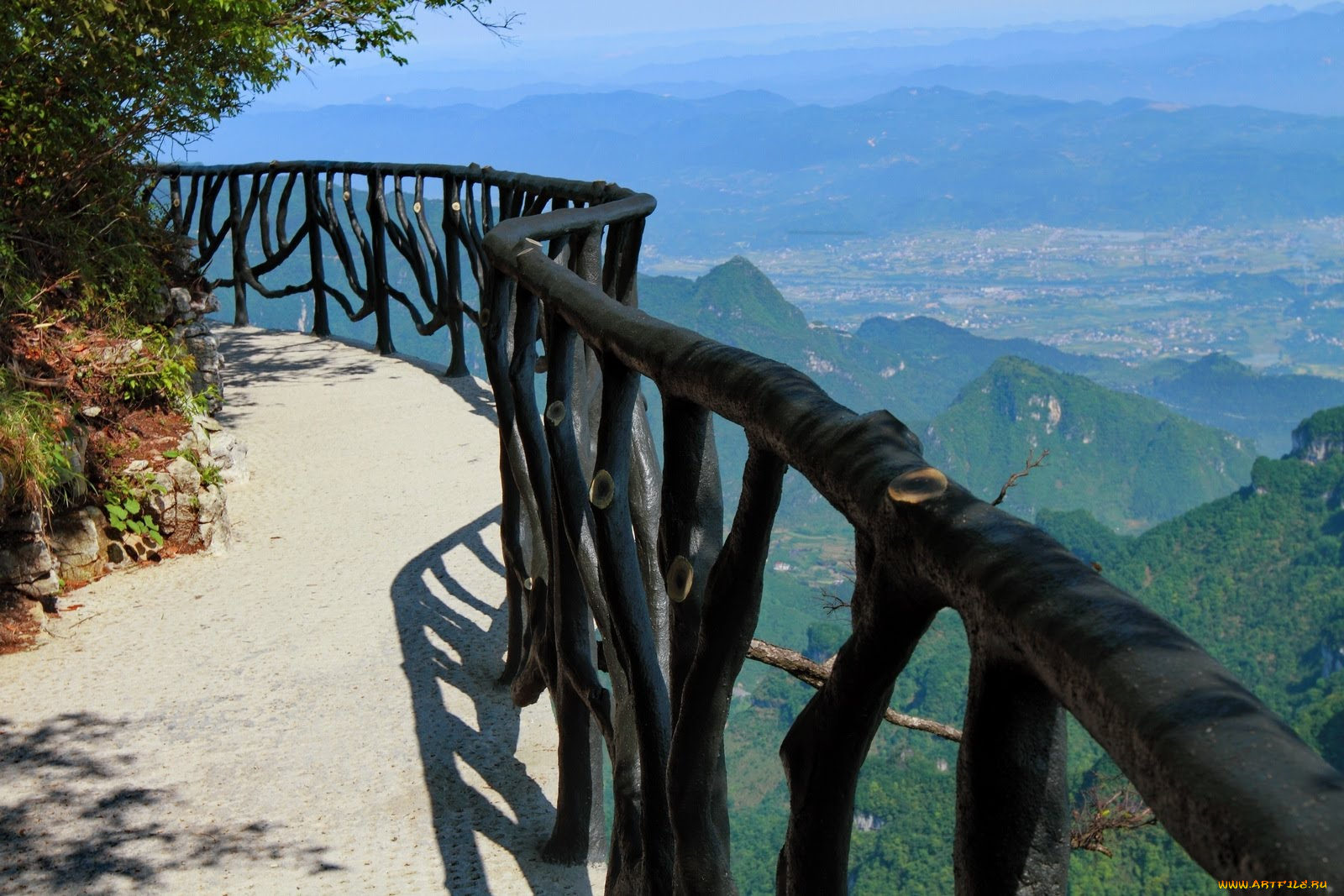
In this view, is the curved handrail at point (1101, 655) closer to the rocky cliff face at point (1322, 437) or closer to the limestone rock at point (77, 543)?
the limestone rock at point (77, 543)

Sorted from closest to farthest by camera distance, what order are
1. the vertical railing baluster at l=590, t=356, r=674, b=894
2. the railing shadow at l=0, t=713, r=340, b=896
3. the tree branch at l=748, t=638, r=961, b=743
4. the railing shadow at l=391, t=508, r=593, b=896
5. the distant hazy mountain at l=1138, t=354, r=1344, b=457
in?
the vertical railing baluster at l=590, t=356, r=674, b=894, the railing shadow at l=0, t=713, r=340, b=896, the railing shadow at l=391, t=508, r=593, b=896, the tree branch at l=748, t=638, r=961, b=743, the distant hazy mountain at l=1138, t=354, r=1344, b=457

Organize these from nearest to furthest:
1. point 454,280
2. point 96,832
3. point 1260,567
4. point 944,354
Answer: point 96,832
point 454,280
point 1260,567
point 944,354

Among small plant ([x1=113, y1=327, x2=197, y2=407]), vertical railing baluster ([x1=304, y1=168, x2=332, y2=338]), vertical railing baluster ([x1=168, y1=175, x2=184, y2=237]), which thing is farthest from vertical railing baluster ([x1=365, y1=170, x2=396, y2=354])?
small plant ([x1=113, y1=327, x2=197, y2=407])

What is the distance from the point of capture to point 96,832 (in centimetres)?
312

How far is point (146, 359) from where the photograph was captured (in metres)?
5.65

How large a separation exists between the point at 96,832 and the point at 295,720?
73cm

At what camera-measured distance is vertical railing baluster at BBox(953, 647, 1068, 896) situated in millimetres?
837

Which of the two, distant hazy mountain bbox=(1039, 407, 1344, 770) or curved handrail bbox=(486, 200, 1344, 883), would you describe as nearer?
curved handrail bbox=(486, 200, 1344, 883)

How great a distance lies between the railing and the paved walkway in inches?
17.5

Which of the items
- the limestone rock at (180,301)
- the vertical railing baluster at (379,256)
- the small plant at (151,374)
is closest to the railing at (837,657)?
the small plant at (151,374)

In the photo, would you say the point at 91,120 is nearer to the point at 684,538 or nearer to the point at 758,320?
the point at 684,538

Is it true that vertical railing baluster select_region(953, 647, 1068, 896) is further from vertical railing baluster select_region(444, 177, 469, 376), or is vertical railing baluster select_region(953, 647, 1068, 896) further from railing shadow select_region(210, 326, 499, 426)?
vertical railing baluster select_region(444, 177, 469, 376)

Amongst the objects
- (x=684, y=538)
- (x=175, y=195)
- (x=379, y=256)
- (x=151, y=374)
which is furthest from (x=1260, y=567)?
(x=684, y=538)

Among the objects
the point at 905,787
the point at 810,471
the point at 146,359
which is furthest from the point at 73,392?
the point at 905,787
